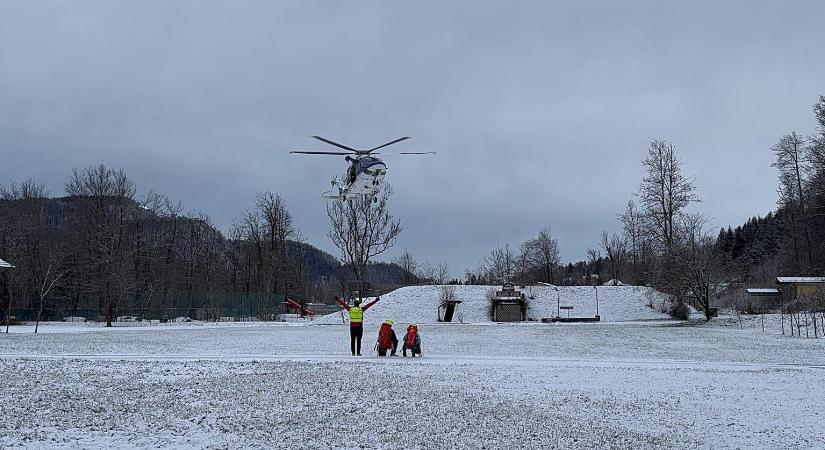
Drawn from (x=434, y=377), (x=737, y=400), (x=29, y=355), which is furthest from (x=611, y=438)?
(x=29, y=355)

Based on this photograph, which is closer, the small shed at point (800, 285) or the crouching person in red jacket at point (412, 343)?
the crouching person in red jacket at point (412, 343)

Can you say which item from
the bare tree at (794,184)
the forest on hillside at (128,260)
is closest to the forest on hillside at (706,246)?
the bare tree at (794,184)

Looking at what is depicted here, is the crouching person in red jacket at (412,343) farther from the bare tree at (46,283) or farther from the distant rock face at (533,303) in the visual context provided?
the distant rock face at (533,303)

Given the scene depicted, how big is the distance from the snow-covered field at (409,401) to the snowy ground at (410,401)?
0.10ft

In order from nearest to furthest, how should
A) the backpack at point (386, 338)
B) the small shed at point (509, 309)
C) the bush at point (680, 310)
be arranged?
the backpack at point (386, 338), the bush at point (680, 310), the small shed at point (509, 309)

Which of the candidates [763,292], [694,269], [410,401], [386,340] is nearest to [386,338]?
[386,340]

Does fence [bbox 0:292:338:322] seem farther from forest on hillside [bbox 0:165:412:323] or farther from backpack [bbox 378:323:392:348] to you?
backpack [bbox 378:323:392:348]

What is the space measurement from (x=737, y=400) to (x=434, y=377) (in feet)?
20.4

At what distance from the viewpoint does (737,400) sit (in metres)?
12.3

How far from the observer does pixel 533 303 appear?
5847 centimetres

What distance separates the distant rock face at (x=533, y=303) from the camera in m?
54.9

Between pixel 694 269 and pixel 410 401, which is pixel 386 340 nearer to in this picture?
pixel 410 401

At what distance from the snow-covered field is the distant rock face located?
34020 mm

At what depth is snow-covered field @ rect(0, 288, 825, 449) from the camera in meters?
9.17
